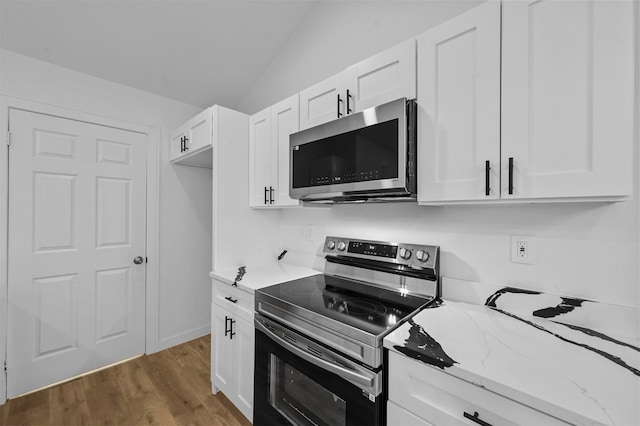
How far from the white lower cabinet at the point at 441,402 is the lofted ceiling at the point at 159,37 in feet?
8.33

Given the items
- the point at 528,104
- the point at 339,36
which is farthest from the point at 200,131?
the point at 528,104

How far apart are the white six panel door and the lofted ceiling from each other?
0.50 metres

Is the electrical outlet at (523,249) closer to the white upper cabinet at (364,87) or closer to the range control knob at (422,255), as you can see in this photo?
the range control knob at (422,255)

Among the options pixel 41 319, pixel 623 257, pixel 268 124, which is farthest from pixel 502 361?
pixel 41 319

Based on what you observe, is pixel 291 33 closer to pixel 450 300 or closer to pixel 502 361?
pixel 450 300

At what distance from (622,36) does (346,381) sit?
57.2 inches

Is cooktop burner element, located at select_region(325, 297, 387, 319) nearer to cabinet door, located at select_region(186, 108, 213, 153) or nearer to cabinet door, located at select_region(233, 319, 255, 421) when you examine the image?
Answer: cabinet door, located at select_region(233, 319, 255, 421)

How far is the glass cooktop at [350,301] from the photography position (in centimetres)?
112

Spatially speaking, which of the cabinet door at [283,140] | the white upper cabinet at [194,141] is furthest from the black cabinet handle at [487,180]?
the white upper cabinet at [194,141]

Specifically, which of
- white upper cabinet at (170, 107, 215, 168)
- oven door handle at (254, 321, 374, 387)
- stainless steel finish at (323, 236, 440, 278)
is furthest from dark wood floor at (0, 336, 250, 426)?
white upper cabinet at (170, 107, 215, 168)

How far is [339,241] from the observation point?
72.6 inches

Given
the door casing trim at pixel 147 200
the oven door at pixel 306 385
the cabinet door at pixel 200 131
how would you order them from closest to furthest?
1. the oven door at pixel 306 385
2. the door casing trim at pixel 147 200
3. the cabinet door at pixel 200 131

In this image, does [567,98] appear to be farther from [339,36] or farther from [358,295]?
[339,36]

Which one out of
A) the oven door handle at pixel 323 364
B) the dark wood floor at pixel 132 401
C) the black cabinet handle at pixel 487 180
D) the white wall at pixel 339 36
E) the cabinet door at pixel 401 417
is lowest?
the dark wood floor at pixel 132 401
